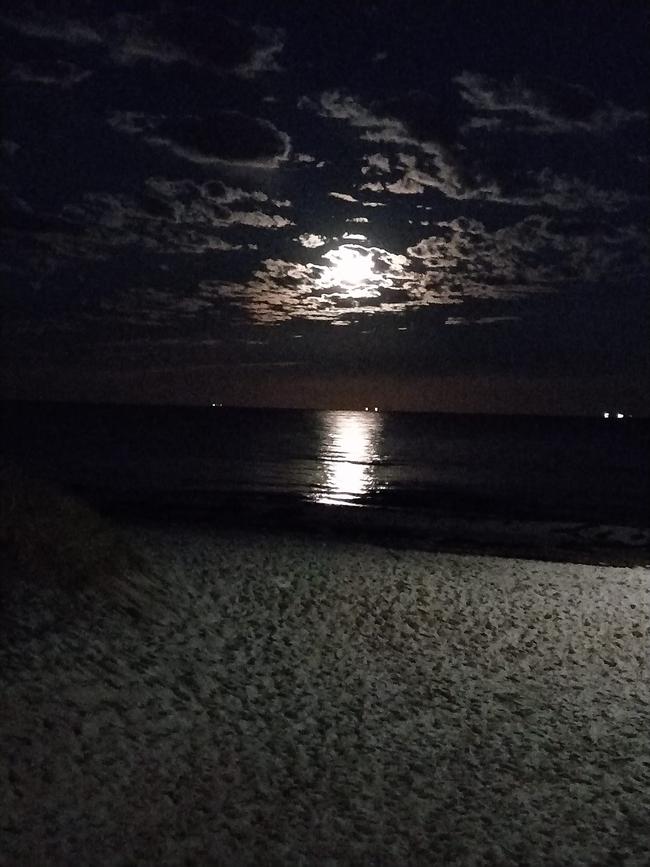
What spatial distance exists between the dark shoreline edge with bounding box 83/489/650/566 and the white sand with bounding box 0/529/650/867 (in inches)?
354

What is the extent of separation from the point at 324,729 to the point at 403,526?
19906 millimetres

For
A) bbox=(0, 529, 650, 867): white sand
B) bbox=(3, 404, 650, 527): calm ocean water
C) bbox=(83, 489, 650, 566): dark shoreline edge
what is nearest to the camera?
bbox=(0, 529, 650, 867): white sand

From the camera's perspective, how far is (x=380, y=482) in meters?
46.0

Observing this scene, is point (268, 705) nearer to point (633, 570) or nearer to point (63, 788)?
point (63, 788)

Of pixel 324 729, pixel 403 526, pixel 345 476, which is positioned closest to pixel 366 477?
pixel 345 476

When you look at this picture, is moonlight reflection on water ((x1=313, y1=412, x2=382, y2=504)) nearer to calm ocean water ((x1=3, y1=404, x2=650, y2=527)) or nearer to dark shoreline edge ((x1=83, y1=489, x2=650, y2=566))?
calm ocean water ((x1=3, y1=404, x2=650, y2=527))

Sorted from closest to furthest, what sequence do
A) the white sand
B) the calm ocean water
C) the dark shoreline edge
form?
1. the white sand
2. the dark shoreline edge
3. the calm ocean water

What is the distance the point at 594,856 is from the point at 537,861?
520 mm

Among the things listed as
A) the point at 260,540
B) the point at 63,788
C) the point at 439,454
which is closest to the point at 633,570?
the point at 260,540

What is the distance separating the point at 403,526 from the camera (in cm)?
2853

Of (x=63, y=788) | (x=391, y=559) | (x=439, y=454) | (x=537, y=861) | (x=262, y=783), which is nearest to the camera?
(x=537, y=861)

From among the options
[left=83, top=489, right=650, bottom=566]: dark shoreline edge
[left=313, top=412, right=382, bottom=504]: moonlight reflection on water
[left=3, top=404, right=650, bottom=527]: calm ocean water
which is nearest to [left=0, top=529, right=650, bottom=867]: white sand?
[left=83, top=489, right=650, bottom=566]: dark shoreline edge

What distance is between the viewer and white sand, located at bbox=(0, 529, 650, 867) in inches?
258

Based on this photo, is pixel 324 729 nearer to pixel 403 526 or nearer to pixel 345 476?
pixel 403 526
